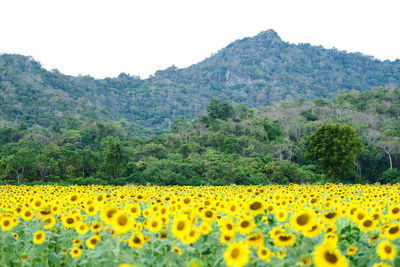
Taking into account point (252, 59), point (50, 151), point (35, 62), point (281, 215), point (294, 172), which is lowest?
point (294, 172)

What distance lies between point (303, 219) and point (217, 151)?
33.3 meters

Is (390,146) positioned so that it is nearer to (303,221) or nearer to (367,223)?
(367,223)

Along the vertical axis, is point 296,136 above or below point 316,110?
below

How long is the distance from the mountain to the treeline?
63.0ft

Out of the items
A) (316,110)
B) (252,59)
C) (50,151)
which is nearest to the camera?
(50,151)

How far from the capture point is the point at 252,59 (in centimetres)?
15062

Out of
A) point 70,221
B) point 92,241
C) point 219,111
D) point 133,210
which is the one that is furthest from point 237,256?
point 219,111

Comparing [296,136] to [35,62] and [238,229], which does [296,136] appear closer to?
[238,229]

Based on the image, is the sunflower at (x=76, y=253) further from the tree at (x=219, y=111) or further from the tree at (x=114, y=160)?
the tree at (x=219, y=111)

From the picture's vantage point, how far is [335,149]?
2412 centimetres

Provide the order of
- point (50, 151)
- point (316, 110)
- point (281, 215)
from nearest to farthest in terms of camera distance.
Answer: point (281, 215), point (50, 151), point (316, 110)

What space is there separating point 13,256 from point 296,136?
1698 inches

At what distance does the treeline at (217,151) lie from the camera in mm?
26000

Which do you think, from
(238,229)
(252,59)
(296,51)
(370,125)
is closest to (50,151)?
(238,229)
